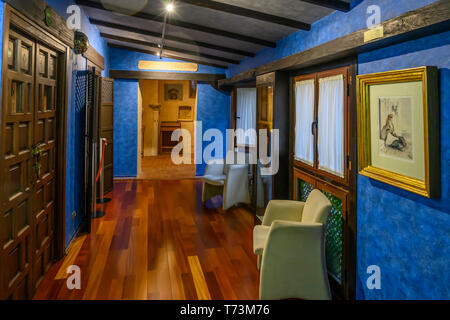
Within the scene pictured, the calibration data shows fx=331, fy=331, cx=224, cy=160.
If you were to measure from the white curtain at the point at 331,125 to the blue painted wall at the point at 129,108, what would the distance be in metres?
4.79

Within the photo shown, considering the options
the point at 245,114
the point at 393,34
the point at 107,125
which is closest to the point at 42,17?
the point at 393,34

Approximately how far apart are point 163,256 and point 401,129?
8.35ft

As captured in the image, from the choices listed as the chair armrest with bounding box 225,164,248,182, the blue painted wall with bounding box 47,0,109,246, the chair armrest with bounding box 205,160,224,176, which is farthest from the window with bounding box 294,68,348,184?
the blue painted wall with bounding box 47,0,109,246

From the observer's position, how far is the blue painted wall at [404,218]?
170 centimetres

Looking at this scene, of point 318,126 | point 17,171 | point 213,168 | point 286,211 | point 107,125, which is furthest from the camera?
point 107,125

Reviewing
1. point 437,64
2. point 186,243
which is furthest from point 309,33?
point 186,243

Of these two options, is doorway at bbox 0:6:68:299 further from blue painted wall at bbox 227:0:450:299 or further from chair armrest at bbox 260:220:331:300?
blue painted wall at bbox 227:0:450:299

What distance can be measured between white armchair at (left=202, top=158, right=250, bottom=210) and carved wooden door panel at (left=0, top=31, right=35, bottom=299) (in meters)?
2.95

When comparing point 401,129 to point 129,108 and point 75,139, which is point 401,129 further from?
point 129,108

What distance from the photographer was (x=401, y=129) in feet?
6.52

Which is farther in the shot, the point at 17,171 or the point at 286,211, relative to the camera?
the point at 286,211

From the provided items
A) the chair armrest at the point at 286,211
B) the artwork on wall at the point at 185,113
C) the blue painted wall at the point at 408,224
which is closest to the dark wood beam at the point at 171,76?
the artwork on wall at the point at 185,113

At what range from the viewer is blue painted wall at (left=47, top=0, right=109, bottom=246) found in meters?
3.59
